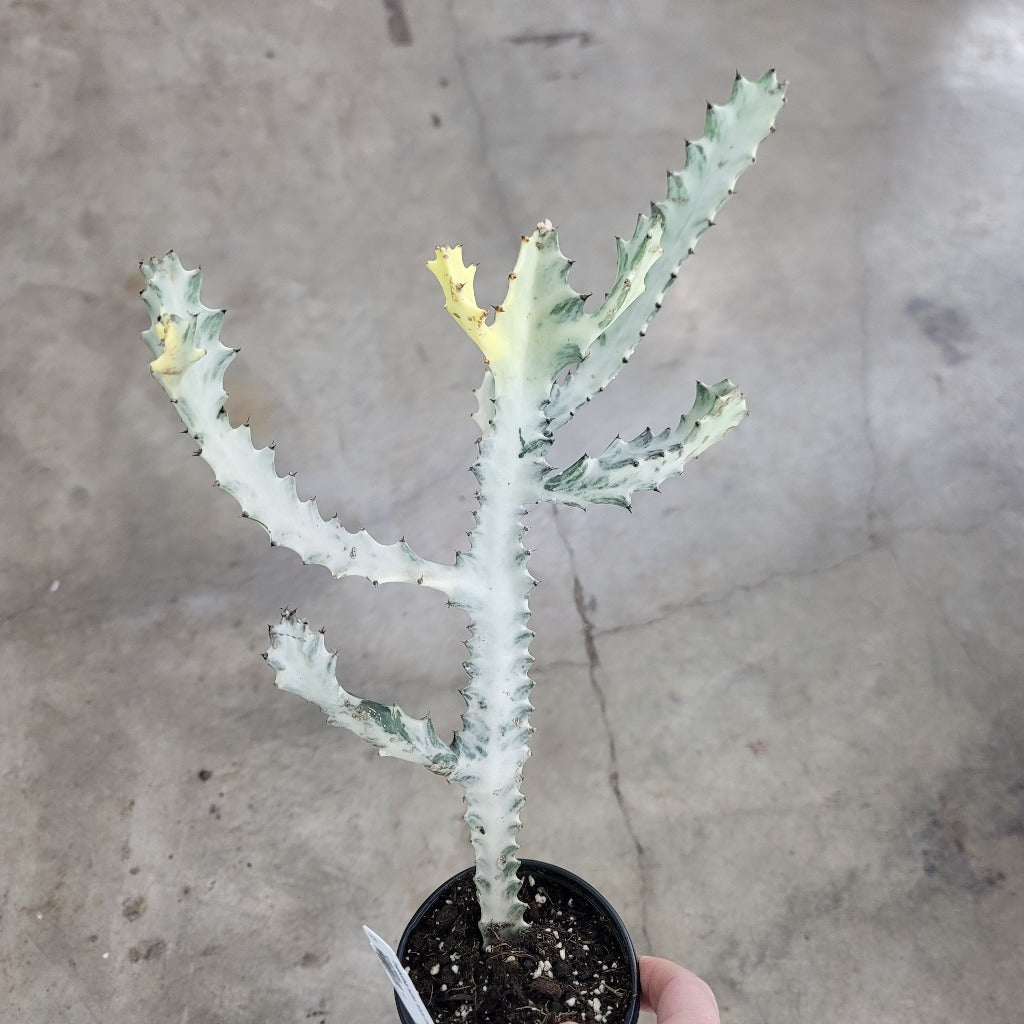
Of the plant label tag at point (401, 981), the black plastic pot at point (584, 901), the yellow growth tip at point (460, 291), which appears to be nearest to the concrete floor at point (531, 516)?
the black plastic pot at point (584, 901)

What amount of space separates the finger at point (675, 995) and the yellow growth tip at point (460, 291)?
27.8 inches

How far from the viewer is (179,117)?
8.09ft

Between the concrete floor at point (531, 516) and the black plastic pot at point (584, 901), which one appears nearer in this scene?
the black plastic pot at point (584, 901)

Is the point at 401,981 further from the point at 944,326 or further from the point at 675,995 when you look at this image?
the point at 944,326

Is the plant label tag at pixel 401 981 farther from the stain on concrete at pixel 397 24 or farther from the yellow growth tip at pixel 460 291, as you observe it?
the stain on concrete at pixel 397 24

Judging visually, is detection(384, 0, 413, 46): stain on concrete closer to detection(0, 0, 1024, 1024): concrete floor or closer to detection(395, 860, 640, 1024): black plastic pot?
detection(0, 0, 1024, 1024): concrete floor

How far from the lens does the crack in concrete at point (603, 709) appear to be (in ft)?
5.49

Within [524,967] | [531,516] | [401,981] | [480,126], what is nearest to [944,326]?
[531,516]

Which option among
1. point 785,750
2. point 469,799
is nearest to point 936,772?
point 785,750

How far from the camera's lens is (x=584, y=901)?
1.19 meters

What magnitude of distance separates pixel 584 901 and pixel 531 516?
1011 millimetres

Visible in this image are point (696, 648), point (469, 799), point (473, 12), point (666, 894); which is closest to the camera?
point (469, 799)

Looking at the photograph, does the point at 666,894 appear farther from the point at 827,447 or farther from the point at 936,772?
the point at 827,447

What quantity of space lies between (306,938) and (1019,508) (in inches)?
64.4
